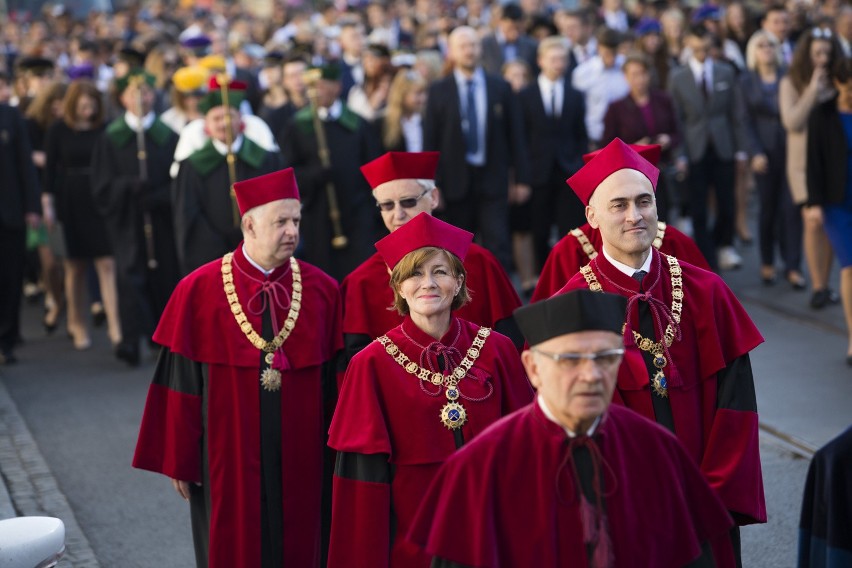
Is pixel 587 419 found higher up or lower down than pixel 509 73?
lower down

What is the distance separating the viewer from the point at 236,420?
22.0ft

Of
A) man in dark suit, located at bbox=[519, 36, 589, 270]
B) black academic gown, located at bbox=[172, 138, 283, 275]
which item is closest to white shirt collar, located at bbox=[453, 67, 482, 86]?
man in dark suit, located at bbox=[519, 36, 589, 270]

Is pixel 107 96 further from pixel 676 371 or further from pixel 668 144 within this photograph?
pixel 676 371

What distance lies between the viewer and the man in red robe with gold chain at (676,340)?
566 centimetres

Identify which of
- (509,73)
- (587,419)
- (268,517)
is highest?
(509,73)

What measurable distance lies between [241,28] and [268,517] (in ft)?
55.8

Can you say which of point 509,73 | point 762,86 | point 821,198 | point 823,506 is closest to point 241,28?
point 509,73

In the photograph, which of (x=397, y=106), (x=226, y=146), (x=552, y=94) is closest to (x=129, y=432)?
(x=226, y=146)

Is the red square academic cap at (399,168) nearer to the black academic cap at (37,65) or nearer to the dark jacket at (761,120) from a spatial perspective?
the dark jacket at (761,120)

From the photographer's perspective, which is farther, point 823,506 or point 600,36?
point 600,36

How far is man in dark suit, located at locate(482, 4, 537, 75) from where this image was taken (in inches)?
691

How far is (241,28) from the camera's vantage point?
22.9 m

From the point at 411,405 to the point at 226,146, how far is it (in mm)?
5365

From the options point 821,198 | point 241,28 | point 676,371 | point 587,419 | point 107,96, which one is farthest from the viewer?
point 241,28
